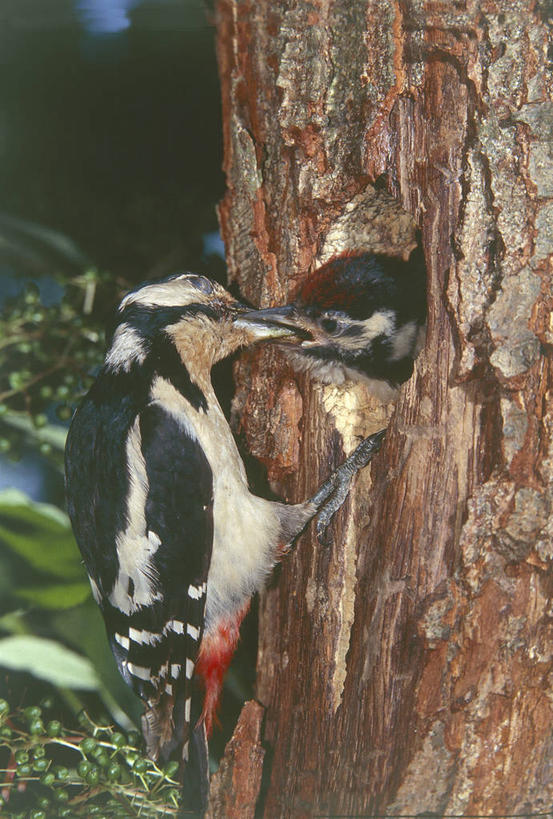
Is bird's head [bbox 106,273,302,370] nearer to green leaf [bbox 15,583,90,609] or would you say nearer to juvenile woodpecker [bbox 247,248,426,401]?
juvenile woodpecker [bbox 247,248,426,401]

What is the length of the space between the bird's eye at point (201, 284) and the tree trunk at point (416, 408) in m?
0.07

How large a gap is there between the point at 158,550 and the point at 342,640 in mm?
328

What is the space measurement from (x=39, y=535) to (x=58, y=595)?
0.11 meters

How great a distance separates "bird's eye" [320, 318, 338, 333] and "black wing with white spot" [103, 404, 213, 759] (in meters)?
0.29

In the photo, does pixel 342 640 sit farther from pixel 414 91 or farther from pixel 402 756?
pixel 414 91

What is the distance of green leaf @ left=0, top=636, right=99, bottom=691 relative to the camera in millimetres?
1078

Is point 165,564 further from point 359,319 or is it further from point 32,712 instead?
point 359,319

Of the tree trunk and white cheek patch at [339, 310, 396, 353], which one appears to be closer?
the tree trunk

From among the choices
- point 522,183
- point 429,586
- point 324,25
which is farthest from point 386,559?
point 324,25

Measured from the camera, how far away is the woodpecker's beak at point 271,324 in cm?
101

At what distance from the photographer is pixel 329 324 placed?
3.47ft

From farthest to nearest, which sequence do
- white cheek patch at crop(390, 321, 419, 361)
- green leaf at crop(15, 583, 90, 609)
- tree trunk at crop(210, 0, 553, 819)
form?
green leaf at crop(15, 583, 90, 609) < white cheek patch at crop(390, 321, 419, 361) < tree trunk at crop(210, 0, 553, 819)

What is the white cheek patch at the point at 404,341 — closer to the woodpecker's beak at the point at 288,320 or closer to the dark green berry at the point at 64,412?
the woodpecker's beak at the point at 288,320

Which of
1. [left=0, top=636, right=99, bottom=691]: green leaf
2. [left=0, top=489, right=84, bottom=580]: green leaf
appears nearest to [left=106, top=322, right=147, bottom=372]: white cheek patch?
[left=0, top=489, right=84, bottom=580]: green leaf
